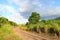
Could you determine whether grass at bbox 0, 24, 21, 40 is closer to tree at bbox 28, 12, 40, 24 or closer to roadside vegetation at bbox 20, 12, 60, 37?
roadside vegetation at bbox 20, 12, 60, 37

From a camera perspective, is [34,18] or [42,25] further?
[34,18]

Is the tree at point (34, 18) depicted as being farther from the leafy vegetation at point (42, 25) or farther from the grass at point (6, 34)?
the grass at point (6, 34)

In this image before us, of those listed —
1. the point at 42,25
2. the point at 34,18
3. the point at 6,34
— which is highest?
the point at 34,18

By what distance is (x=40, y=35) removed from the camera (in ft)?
50.8

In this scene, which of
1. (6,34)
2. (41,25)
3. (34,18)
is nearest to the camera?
(6,34)

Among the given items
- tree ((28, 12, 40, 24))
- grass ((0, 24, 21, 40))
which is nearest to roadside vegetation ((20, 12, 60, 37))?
tree ((28, 12, 40, 24))

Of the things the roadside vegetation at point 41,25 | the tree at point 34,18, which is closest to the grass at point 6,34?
the roadside vegetation at point 41,25

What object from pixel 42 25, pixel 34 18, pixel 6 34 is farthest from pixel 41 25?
pixel 6 34

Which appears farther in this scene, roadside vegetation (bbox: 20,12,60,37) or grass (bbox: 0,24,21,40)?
roadside vegetation (bbox: 20,12,60,37)

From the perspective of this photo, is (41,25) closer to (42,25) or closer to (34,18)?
(42,25)

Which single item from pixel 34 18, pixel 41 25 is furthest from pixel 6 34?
pixel 34 18

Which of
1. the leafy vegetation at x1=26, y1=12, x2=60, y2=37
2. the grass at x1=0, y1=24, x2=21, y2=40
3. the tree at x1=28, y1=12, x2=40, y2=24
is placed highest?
the tree at x1=28, y1=12, x2=40, y2=24

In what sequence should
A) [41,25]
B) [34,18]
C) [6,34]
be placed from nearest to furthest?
1. [6,34]
2. [41,25]
3. [34,18]

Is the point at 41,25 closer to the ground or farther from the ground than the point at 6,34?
farther from the ground
